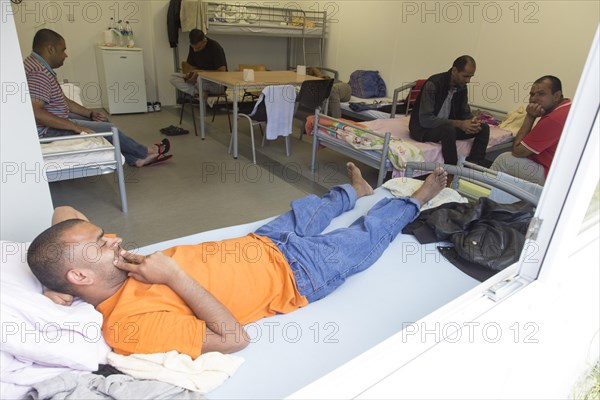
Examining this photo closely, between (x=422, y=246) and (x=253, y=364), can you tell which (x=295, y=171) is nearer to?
(x=422, y=246)

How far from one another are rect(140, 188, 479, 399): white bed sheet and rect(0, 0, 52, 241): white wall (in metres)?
0.56

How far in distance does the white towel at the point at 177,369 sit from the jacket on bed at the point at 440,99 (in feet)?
9.51

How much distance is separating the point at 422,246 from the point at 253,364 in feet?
3.21

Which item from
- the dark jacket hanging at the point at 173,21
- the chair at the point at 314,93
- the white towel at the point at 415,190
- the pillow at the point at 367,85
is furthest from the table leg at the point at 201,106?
the white towel at the point at 415,190

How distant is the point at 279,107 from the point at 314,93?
0.42 m

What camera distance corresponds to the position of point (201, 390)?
1033 millimetres

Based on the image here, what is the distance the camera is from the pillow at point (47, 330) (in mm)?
969

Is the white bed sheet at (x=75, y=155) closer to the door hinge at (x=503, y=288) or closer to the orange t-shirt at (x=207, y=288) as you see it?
the orange t-shirt at (x=207, y=288)

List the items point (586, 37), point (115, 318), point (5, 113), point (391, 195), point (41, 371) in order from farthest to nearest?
point (586, 37), point (391, 195), point (5, 113), point (115, 318), point (41, 371)

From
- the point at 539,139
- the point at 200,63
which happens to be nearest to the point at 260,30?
the point at 200,63

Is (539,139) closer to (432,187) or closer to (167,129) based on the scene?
(432,187)

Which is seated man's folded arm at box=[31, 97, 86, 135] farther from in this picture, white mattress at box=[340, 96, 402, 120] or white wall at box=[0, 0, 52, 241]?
white mattress at box=[340, 96, 402, 120]

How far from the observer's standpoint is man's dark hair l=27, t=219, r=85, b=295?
1.13m

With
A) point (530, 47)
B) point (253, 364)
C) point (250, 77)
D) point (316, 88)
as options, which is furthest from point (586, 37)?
point (253, 364)
